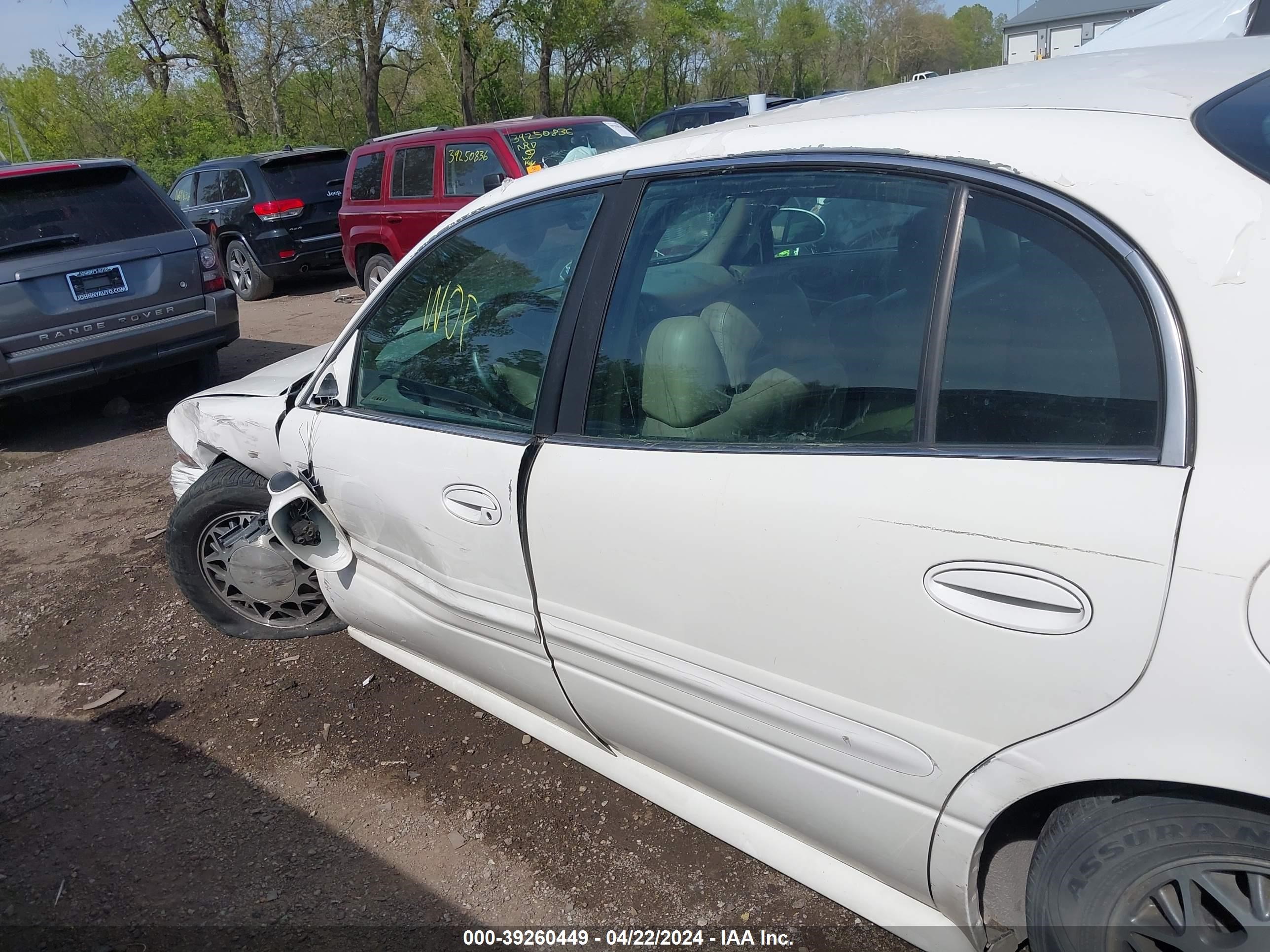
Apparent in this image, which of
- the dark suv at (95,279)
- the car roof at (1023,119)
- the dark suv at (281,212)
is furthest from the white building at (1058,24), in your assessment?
the car roof at (1023,119)

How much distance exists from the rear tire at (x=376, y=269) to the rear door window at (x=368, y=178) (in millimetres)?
609

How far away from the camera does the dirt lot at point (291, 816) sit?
2430mm

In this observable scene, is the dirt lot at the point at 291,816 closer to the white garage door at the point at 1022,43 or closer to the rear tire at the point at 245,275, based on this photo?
the rear tire at the point at 245,275

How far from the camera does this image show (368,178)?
10.1 metres

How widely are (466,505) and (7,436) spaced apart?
6208 mm

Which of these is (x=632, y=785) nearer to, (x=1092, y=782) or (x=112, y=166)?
(x=1092, y=782)

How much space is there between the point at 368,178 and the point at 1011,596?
9.83 m

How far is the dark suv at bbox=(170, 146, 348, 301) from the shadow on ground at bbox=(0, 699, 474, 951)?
31.4 ft

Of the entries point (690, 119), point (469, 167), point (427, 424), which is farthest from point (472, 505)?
point (690, 119)

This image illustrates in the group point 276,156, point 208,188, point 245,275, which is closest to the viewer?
point 276,156

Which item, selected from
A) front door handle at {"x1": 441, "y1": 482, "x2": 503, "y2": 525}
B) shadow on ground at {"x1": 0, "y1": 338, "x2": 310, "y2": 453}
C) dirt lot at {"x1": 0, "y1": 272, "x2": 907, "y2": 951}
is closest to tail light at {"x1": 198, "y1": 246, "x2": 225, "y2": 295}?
shadow on ground at {"x1": 0, "y1": 338, "x2": 310, "y2": 453}

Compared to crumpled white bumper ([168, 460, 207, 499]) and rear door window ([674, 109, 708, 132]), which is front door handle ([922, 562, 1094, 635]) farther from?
rear door window ([674, 109, 708, 132])

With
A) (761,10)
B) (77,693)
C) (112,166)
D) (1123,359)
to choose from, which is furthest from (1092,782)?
(761,10)

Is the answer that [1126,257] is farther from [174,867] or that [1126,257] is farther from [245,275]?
[245,275]
